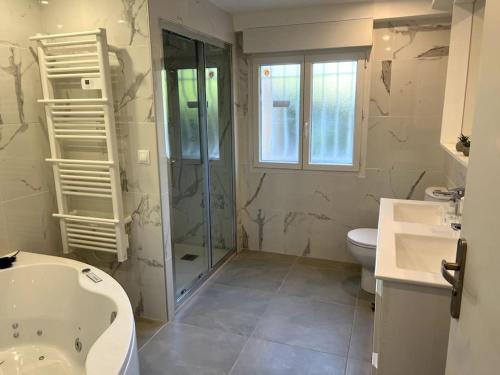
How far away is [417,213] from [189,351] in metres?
1.78

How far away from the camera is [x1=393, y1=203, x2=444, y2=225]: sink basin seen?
2486 mm

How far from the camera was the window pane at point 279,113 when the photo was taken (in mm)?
3552

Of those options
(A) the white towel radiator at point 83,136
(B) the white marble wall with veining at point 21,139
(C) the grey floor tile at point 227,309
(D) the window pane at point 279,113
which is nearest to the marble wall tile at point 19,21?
(B) the white marble wall with veining at point 21,139

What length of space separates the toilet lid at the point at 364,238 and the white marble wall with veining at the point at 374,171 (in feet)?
1.39

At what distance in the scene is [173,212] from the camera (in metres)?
2.98

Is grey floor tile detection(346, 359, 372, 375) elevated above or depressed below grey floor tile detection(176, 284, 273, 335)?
below

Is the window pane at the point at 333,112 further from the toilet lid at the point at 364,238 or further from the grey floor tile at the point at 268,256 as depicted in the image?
the grey floor tile at the point at 268,256

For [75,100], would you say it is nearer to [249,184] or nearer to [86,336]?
[86,336]

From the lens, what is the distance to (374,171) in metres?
3.40

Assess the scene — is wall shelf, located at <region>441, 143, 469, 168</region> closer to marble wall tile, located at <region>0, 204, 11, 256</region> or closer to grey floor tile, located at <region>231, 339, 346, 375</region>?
grey floor tile, located at <region>231, 339, 346, 375</region>

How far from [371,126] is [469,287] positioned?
2.48 metres

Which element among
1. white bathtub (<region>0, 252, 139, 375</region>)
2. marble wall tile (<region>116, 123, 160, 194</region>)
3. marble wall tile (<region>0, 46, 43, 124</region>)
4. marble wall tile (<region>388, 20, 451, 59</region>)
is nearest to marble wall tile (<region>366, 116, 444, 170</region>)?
Answer: marble wall tile (<region>388, 20, 451, 59</region>)

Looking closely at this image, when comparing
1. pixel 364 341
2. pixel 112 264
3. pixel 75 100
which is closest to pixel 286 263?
pixel 364 341

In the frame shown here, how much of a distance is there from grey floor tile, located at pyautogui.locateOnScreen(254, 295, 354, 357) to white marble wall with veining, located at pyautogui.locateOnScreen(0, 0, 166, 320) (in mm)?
801
